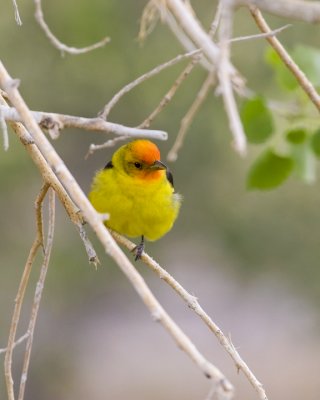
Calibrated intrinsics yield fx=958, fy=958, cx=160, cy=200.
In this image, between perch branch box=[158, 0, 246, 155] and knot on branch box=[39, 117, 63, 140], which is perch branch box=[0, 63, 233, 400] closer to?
knot on branch box=[39, 117, 63, 140]

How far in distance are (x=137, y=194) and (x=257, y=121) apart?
2.31 m

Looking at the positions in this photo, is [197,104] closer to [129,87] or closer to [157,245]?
[129,87]

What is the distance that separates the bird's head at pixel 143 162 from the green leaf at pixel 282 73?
2.13 meters

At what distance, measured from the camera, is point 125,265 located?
5.63 ft

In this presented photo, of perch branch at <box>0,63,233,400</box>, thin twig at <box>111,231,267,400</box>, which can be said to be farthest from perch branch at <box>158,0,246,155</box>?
thin twig at <box>111,231,267,400</box>

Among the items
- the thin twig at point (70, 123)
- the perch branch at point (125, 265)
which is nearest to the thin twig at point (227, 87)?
the perch branch at point (125, 265)

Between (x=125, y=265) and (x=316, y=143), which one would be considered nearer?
(x=125, y=265)

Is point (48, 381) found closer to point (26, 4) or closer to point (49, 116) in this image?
point (26, 4)

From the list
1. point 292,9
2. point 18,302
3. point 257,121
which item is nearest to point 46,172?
point 18,302

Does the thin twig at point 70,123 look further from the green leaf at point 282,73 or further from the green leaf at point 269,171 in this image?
the green leaf at point 282,73

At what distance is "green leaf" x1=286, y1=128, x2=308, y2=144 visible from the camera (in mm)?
2219

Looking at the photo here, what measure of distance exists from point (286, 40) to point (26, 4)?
349cm

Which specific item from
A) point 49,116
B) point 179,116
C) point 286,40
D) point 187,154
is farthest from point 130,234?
point 187,154

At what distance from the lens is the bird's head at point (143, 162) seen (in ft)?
14.7
